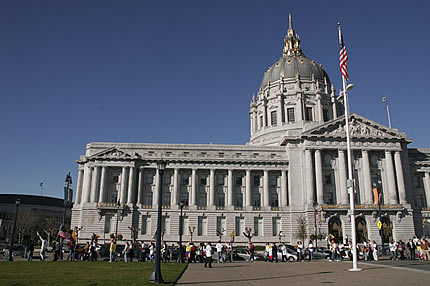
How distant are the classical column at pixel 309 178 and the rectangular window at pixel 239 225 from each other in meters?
13.1

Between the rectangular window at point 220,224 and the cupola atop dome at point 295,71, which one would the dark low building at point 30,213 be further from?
the cupola atop dome at point 295,71

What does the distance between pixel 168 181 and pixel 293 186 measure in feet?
78.5

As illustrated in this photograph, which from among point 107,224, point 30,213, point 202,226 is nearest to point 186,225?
point 202,226

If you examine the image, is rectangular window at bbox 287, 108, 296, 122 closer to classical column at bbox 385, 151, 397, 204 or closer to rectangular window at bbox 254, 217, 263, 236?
classical column at bbox 385, 151, 397, 204

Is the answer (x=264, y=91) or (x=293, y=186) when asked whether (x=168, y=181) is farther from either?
(x=264, y=91)

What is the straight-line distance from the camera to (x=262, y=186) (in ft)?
234

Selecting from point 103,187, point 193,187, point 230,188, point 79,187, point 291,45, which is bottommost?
point 103,187

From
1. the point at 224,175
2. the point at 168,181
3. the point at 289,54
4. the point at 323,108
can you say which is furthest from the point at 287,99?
the point at 168,181

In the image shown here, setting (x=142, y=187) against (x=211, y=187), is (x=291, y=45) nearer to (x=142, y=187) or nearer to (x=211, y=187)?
(x=211, y=187)

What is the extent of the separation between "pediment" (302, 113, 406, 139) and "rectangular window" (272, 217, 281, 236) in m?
16.7

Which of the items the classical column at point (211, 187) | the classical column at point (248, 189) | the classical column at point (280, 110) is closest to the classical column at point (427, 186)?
the classical column at point (280, 110)

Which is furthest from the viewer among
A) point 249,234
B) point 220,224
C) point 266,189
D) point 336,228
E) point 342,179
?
point 266,189

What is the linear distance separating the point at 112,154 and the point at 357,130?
47.0 metres

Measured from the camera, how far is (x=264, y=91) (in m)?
103
